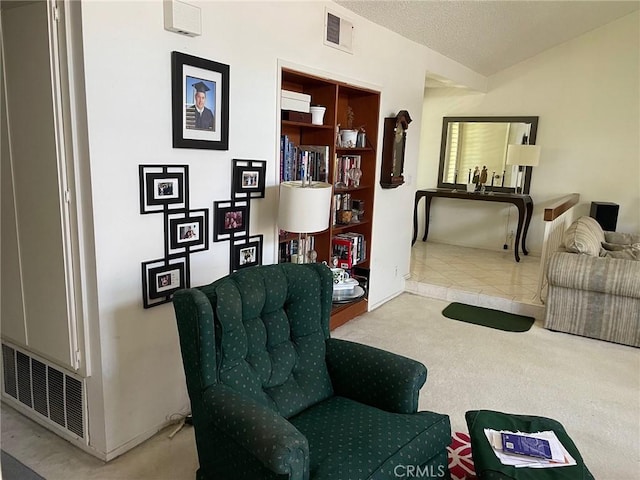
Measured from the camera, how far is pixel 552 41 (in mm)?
5535

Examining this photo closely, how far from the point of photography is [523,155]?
5.80 m

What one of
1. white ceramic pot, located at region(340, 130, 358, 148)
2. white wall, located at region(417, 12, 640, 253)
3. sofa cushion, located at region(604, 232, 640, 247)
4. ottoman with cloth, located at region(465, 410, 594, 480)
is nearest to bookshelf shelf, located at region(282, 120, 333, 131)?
white ceramic pot, located at region(340, 130, 358, 148)

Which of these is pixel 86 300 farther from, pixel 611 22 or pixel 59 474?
pixel 611 22

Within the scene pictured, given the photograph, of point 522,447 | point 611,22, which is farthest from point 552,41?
point 522,447

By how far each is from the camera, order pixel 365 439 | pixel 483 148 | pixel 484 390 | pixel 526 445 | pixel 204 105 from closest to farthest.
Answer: pixel 365 439, pixel 526 445, pixel 204 105, pixel 484 390, pixel 483 148

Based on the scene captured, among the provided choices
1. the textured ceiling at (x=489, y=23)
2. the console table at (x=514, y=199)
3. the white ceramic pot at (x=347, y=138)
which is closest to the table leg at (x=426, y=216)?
the console table at (x=514, y=199)

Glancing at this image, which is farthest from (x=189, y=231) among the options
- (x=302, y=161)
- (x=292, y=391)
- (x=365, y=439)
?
(x=365, y=439)

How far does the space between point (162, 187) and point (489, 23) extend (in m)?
3.57

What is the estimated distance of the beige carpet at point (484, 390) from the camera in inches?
86.4

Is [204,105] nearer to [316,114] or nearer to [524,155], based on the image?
[316,114]

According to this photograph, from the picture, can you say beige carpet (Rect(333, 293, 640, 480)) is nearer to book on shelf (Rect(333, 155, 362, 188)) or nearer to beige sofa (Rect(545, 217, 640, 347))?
beige sofa (Rect(545, 217, 640, 347))

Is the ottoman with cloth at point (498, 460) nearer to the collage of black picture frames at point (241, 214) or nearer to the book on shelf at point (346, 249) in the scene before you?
the collage of black picture frames at point (241, 214)

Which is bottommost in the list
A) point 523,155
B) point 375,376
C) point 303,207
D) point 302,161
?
point 375,376

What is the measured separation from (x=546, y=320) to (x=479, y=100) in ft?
11.6
